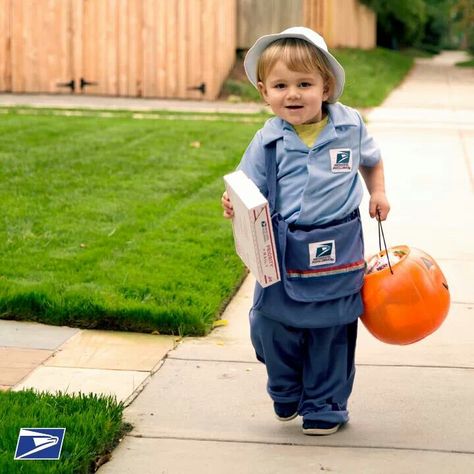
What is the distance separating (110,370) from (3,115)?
32.8 feet

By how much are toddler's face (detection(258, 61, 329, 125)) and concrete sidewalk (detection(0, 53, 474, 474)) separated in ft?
3.84

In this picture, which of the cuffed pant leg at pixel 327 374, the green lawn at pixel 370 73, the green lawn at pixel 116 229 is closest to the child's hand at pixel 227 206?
the cuffed pant leg at pixel 327 374

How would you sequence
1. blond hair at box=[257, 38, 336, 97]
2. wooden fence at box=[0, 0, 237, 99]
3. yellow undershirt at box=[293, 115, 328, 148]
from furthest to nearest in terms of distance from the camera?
wooden fence at box=[0, 0, 237, 99] < yellow undershirt at box=[293, 115, 328, 148] < blond hair at box=[257, 38, 336, 97]

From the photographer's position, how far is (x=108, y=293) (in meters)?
6.11

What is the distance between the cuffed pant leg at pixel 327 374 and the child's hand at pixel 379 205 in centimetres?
42

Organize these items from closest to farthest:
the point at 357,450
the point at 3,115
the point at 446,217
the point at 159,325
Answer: the point at 357,450 < the point at 159,325 < the point at 446,217 < the point at 3,115

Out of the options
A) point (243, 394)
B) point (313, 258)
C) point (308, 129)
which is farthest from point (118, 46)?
point (313, 258)

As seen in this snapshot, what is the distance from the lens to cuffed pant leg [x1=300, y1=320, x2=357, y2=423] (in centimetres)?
435

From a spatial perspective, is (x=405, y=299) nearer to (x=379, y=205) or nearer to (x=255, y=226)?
(x=379, y=205)

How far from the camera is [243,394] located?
4840mm

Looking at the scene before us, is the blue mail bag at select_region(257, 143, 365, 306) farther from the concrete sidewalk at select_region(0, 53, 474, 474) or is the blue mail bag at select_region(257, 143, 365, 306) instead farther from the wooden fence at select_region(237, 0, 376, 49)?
the wooden fence at select_region(237, 0, 376, 49)

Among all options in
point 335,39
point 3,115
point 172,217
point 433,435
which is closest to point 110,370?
point 433,435

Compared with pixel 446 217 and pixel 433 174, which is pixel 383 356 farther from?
pixel 433 174

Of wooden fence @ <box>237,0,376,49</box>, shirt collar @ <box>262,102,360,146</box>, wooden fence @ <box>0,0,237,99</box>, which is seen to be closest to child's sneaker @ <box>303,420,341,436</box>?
shirt collar @ <box>262,102,360,146</box>
